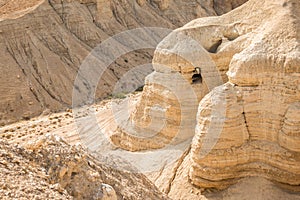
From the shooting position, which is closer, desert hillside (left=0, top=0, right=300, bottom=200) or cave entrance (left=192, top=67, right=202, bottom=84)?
desert hillside (left=0, top=0, right=300, bottom=200)

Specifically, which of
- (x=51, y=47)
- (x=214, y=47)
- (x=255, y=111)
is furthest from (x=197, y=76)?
(x=51, y=47)

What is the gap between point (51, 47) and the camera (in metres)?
33.7

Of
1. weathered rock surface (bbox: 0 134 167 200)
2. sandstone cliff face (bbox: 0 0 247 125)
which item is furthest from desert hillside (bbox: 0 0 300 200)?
→ sandstone cliff face (bbox: 0 0 247 125)

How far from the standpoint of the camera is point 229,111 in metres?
10.4

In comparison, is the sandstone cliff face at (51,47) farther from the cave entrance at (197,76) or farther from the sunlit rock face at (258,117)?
the sunlit rock face at (258,117)

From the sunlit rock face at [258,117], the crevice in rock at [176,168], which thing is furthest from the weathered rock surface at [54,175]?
the crevice in rock at [176,168]

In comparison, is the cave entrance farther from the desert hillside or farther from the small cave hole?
the small cave hole

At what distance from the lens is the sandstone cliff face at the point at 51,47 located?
94.4 ft

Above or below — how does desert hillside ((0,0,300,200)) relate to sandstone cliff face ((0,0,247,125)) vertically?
above

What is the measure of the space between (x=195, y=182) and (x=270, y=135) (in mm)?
2155

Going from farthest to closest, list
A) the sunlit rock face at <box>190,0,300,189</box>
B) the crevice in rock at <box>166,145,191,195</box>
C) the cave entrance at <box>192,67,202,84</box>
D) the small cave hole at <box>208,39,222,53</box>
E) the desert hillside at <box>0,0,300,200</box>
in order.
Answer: the small cave hole at <box>208,39,222,53</box> < the cave entrance at <box>192,67,202,84</box> < the crevice in rock at <box>166,145,191,195</box> < the sunlit rock face at <box>190,0,300,189</box> < the desert hillside at <box>0,0,300,200</box>

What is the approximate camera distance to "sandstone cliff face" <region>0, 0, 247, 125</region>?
2878cm

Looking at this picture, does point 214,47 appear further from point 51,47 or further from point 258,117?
point 51,47

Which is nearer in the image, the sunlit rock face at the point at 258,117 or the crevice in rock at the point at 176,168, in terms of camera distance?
the sunlit rock face at the point at 258,117
